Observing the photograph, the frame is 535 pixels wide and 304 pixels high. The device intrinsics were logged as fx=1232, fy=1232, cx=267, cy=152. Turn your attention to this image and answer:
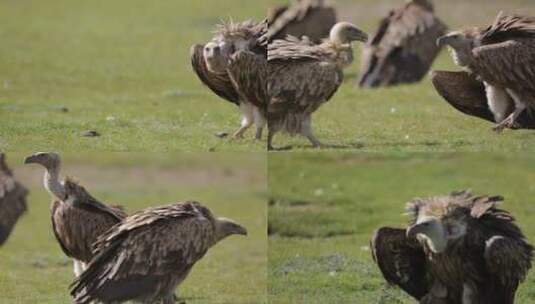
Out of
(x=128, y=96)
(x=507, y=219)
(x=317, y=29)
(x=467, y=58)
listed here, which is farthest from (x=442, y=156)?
(x=507, y=219)

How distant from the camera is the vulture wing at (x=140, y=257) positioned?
33.7 ft

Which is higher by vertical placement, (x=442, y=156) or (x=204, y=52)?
(x=204, y=52)

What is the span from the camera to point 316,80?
11.5m

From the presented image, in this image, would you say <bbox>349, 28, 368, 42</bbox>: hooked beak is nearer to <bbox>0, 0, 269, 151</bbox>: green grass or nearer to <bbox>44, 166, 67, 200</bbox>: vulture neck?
<bbox>0, 0, 269, 151</bbox>: green grass

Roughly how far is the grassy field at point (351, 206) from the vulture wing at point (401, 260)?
0.59m

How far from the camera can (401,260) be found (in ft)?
34.7

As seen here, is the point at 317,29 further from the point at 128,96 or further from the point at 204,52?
the point at 204,52

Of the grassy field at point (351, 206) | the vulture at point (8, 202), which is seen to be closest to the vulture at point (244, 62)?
the grassy field at point (351, 206)

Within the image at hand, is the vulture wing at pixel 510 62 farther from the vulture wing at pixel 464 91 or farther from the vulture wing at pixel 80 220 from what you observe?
the vulture wing at pixel 80 220

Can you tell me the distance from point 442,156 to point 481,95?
210 inches

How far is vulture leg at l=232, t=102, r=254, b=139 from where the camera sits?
1211cm

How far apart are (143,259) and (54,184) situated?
5.55 ft

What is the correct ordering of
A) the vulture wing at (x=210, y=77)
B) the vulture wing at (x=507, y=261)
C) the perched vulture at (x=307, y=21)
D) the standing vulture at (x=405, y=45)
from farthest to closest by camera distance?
1. the perched vulture at (x=307, y=21)
2. the standing vulture at (x=405, y=45)
3. the vulture wing at (x=210, y=77)
4. the vulture wing at (x=507, y=261)

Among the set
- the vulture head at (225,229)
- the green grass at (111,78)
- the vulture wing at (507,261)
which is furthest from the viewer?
the green grass at (111,78)
